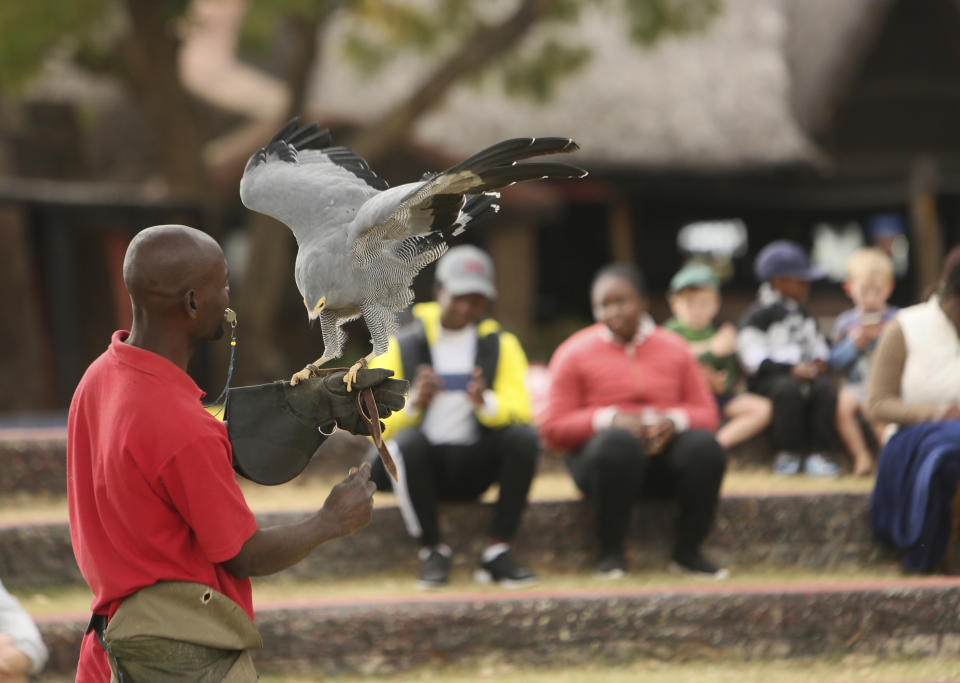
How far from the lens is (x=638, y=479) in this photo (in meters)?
4.48

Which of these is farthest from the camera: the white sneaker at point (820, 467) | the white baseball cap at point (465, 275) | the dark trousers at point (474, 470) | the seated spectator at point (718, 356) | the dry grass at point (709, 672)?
the seated spectator at point (718, 356)

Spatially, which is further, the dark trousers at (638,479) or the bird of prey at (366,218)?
the dark trousers at (638,479)

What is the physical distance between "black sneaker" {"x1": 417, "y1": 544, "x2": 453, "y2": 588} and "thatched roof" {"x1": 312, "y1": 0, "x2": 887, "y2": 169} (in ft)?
29.1

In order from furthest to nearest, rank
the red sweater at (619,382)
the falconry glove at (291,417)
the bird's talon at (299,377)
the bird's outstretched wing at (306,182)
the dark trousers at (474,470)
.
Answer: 1. the red sweater at (619,382)
2. the dark trousers at (474,470)
3. the bird's outstretched wing at (306,182)
4. the bird's talon at (299,377)
5. the falconry glove at (291,417)

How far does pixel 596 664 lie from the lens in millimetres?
4027

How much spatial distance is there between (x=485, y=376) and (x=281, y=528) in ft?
8.50

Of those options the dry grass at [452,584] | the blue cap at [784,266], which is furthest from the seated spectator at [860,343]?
the dry grass at [452,584]

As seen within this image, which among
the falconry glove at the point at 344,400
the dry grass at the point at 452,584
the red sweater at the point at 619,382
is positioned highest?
the falconry glove at the point at 344,400

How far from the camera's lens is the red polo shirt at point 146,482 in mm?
2000

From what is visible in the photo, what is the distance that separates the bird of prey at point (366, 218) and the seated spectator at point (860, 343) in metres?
3.56

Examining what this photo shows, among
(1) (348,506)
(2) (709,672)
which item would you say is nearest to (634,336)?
(2) (709,672)

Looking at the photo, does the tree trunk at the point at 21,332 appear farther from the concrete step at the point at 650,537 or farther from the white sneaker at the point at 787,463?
the white sneaker at the point at 787,463

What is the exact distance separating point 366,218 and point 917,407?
2814 millimetres

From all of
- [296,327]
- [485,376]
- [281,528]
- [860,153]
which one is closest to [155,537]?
[281,528]
